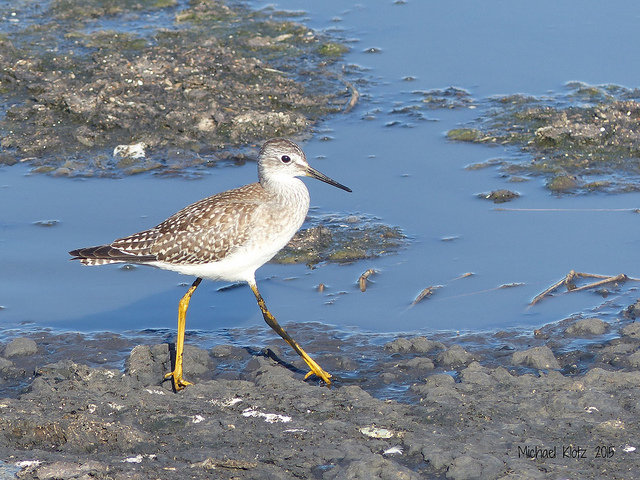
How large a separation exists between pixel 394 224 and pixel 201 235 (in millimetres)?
2425

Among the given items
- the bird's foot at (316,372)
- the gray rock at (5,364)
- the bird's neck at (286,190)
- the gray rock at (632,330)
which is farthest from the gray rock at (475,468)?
the gray rock at (5,364)

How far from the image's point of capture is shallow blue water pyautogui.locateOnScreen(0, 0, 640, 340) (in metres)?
6.98

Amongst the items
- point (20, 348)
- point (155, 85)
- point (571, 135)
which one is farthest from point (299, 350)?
point (155, 85)

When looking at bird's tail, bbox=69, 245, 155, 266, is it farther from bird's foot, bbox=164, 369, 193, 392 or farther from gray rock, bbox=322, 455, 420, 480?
gray rock, bbox=322, 455, 420, 480

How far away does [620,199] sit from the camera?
8.30m

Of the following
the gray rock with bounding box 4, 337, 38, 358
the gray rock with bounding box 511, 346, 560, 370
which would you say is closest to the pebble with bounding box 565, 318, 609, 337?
the gray rock with bounding box 511, 346, 560, 370

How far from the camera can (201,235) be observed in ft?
20.2

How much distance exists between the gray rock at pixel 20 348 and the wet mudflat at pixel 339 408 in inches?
0.5

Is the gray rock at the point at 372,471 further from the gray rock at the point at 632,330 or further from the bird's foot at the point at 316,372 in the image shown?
the gray rock at the point at 632,330

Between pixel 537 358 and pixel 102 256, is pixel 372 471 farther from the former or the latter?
pixel 102 256

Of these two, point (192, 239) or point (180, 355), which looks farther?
point (192, 239)

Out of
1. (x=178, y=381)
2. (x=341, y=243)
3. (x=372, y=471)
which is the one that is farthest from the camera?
(x=341, y=243)

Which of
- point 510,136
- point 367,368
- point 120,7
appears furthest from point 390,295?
point 120,7

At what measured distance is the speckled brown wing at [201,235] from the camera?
6141mm
